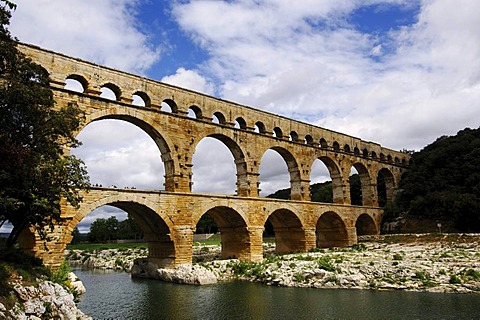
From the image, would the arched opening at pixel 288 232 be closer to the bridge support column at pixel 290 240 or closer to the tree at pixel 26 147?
the bridge support column at pixel 290 240

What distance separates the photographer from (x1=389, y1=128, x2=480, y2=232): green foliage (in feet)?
119

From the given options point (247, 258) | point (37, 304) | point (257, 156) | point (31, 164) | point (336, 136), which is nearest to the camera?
point (37, 304)

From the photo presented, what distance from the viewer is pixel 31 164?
44.3ft

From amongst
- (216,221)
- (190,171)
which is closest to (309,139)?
(216,221)

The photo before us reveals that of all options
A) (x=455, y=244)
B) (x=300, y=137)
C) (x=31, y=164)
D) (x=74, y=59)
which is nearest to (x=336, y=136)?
(x=300, y=137)

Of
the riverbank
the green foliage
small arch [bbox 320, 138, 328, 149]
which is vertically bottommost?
the riverbank

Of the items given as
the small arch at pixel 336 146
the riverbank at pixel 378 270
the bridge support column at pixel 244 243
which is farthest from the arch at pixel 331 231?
the bridge support column at pixel 244 243

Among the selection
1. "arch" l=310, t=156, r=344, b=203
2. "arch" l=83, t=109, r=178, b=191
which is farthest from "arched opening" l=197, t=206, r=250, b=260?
"arch" l=310, t=156, r=344, b=203

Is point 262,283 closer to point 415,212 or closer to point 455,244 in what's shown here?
point 455,244

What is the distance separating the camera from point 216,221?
30.9 m

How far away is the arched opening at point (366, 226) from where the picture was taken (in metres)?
42.1

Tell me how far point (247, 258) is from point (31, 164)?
60.1 feet

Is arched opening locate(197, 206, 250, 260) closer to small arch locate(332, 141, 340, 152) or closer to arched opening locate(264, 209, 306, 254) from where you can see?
arched opening locate(264, 209, 306, 254)

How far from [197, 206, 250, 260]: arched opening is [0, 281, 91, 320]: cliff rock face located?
640 inches
